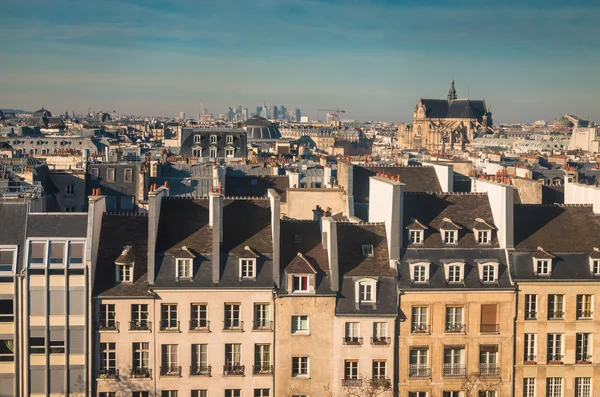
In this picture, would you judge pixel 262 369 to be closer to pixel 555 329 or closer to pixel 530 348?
pixel 530 348

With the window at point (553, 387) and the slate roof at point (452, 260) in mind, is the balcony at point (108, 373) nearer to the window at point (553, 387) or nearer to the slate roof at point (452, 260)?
the slate roof at point (452, 260)

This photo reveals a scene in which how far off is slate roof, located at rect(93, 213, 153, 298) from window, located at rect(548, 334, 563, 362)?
16.0 m

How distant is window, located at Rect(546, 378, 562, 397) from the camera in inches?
1491

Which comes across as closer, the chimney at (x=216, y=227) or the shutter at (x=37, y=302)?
the shutter at (x=37, y=302)

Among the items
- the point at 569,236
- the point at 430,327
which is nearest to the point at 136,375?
the point at 430,327

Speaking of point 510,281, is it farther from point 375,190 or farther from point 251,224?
point 251,224

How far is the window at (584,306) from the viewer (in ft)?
125

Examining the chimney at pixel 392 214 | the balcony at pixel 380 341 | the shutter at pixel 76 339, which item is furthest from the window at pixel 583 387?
the shutter at pixel 76 339

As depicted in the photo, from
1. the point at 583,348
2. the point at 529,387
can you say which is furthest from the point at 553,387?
the point at 583,348

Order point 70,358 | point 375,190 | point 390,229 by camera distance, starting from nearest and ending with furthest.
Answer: point 70,358
point 390,229
point 375,190

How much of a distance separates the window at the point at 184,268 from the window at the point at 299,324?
4.43 meters

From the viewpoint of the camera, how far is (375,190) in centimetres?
4238

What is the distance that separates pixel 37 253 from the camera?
118 feet

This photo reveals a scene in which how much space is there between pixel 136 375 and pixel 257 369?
4630 millimetres
